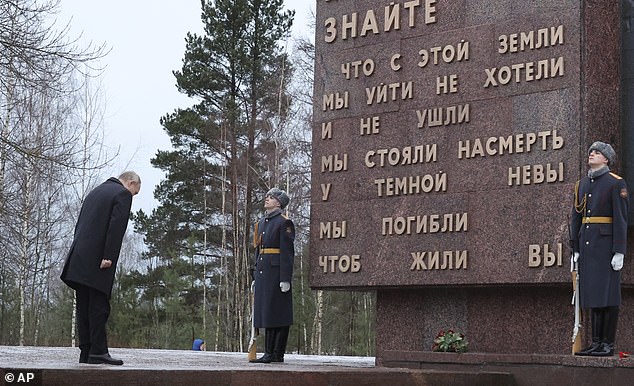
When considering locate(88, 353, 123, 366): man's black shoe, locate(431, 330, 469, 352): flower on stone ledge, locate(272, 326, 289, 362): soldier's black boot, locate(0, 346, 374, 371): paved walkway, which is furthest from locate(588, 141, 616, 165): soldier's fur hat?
locate(88, 353, 123, 366): man's black shoe

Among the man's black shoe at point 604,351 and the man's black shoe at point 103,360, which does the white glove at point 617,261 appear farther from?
the man's black shoe at point 103,360

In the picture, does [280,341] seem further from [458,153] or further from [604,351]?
[604,351]

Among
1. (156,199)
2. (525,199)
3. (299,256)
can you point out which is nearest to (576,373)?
(525,199)

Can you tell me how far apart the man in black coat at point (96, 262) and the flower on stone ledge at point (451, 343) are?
11.6 ft

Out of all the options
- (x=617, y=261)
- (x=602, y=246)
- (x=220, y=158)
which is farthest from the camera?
(x=220, y=158)

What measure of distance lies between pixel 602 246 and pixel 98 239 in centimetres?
405

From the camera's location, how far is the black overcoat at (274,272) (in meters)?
10.5

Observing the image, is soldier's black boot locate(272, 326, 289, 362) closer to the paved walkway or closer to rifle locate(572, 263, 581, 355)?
the paved walkway

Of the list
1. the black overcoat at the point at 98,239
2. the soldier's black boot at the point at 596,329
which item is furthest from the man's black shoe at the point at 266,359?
the soldier's black boot at the point at 596,329

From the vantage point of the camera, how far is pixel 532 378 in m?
9.16

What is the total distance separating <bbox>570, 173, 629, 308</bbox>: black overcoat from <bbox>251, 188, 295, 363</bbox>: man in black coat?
9.75ft

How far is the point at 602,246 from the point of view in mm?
8750

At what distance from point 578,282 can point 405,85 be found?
3033mm

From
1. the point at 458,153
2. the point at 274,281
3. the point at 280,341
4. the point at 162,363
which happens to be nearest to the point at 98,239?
the point at 162,363
